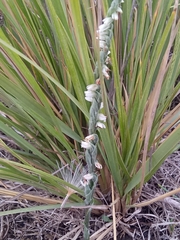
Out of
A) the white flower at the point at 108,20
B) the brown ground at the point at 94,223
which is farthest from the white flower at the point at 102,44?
the brown ground at the point at 94,223

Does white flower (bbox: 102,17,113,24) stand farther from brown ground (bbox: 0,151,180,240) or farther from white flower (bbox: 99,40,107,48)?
brown ground (bbox: 0,151,180,240)

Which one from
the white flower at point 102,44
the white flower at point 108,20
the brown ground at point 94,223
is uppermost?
the white flower at point 108,20

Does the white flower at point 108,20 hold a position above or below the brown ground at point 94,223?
above

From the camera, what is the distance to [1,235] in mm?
857

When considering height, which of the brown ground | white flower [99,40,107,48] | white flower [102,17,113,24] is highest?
white flower [102,17,113,24]

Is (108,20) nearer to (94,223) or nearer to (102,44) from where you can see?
(102,44)

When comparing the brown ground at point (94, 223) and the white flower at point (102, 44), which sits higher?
the white flower at point (102, 44)

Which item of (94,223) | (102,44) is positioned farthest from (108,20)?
(94,223)

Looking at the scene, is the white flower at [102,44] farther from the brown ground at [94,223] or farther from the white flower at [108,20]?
the brown ground at [94,223]

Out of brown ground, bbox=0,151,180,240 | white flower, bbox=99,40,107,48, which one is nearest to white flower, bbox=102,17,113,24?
white flower, bbox=99,40,107,48

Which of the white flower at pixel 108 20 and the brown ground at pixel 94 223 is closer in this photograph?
the white flower at pixel 108 20

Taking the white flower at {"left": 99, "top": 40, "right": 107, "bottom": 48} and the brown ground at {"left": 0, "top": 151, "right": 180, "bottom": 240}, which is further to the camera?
the brown ground at {"left": 0, "top": 151, "right": 180, "bottom": 240}

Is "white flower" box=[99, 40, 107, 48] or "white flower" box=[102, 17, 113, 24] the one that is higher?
"white flower" box=[102, 17, 113, 24]

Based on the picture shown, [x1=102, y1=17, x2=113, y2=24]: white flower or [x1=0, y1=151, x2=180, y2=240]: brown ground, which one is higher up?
[x1=102, y1=17, x2=113, y2=24]: white flower
